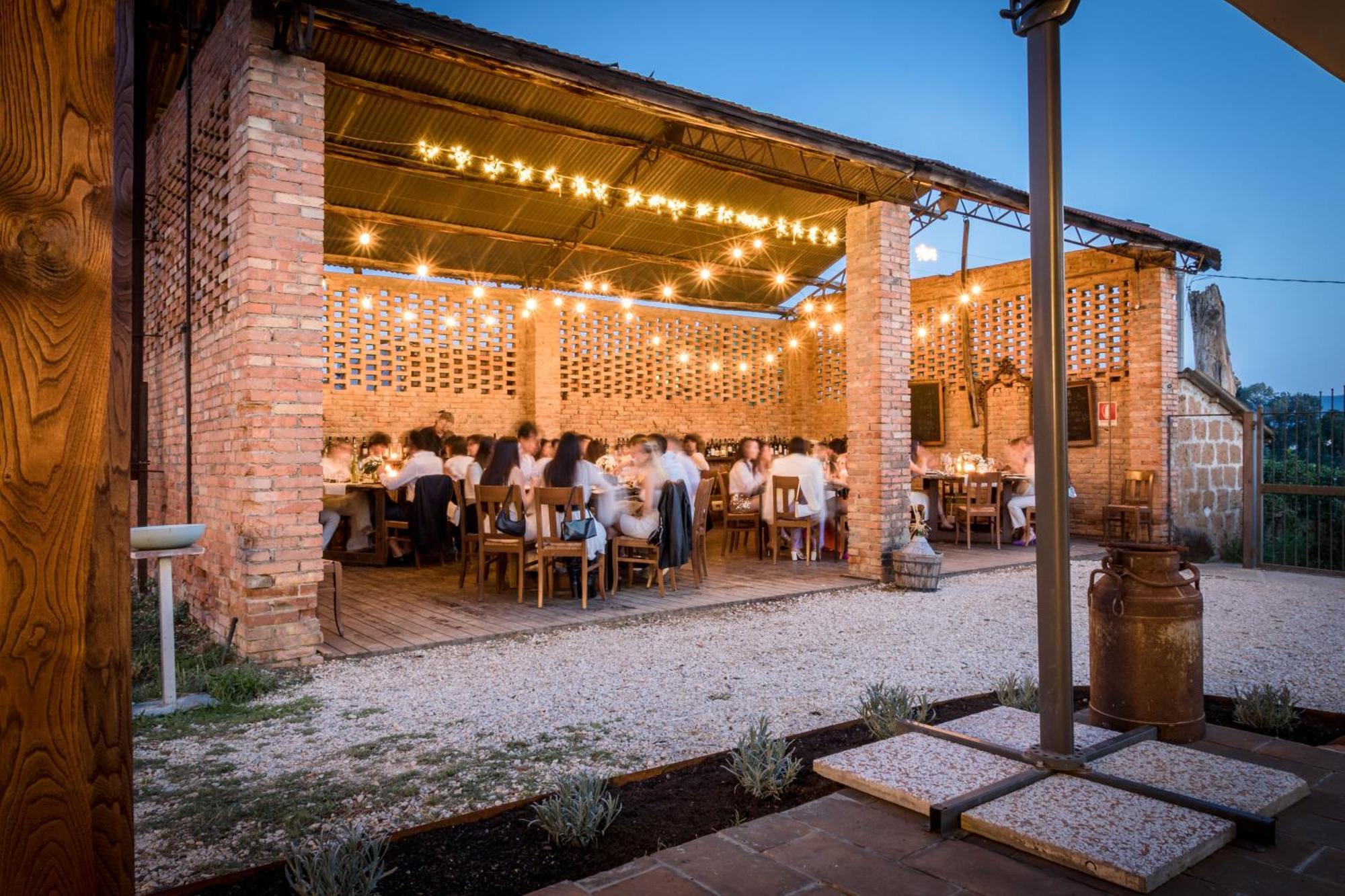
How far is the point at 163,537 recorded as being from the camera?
3.69m

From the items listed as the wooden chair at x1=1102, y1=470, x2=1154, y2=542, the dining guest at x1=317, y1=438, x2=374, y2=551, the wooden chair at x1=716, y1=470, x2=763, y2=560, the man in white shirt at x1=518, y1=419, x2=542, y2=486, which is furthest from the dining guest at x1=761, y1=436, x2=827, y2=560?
the dining guest at x1=317, y1=438, x2=374, y2=551

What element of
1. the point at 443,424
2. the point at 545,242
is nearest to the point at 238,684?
the point at 443,424

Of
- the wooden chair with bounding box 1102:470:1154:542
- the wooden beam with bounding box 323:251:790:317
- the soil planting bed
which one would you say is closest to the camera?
the soil planting bed

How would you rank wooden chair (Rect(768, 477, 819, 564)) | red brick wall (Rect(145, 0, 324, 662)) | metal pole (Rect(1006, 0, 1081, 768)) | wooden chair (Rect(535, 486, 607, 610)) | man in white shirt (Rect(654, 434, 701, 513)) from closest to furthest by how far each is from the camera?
metal pole (Rect(1006, 0, 1081, 768)) < red brick wall (Rect(145, 0, 324, 662)) < wooden chair (Rect(535, 486, 607, 610)) < man in white shirt (Rect(654, 434, 701, 513)) < wooden chair (Rect(768, 477, 819, 564))

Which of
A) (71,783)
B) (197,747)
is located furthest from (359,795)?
(71,783)

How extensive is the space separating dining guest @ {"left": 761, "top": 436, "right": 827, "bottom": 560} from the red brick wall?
4.74m

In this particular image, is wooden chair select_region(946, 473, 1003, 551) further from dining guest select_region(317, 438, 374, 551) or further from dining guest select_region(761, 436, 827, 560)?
dining guest select_region(317, 438, 374, 551)

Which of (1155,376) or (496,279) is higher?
(496,279)

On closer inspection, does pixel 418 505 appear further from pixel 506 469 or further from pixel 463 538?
pixel 506 469

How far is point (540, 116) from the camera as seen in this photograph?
7.96 metres

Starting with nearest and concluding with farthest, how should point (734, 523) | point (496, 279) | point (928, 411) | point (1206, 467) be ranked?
point (734, 523) < point (1206, 467) < point (496, 279) < point (928, 411)

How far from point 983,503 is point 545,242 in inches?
279

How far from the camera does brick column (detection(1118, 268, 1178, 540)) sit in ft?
32.8

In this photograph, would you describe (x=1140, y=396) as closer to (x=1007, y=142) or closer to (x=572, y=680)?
(x=572, y=680)
